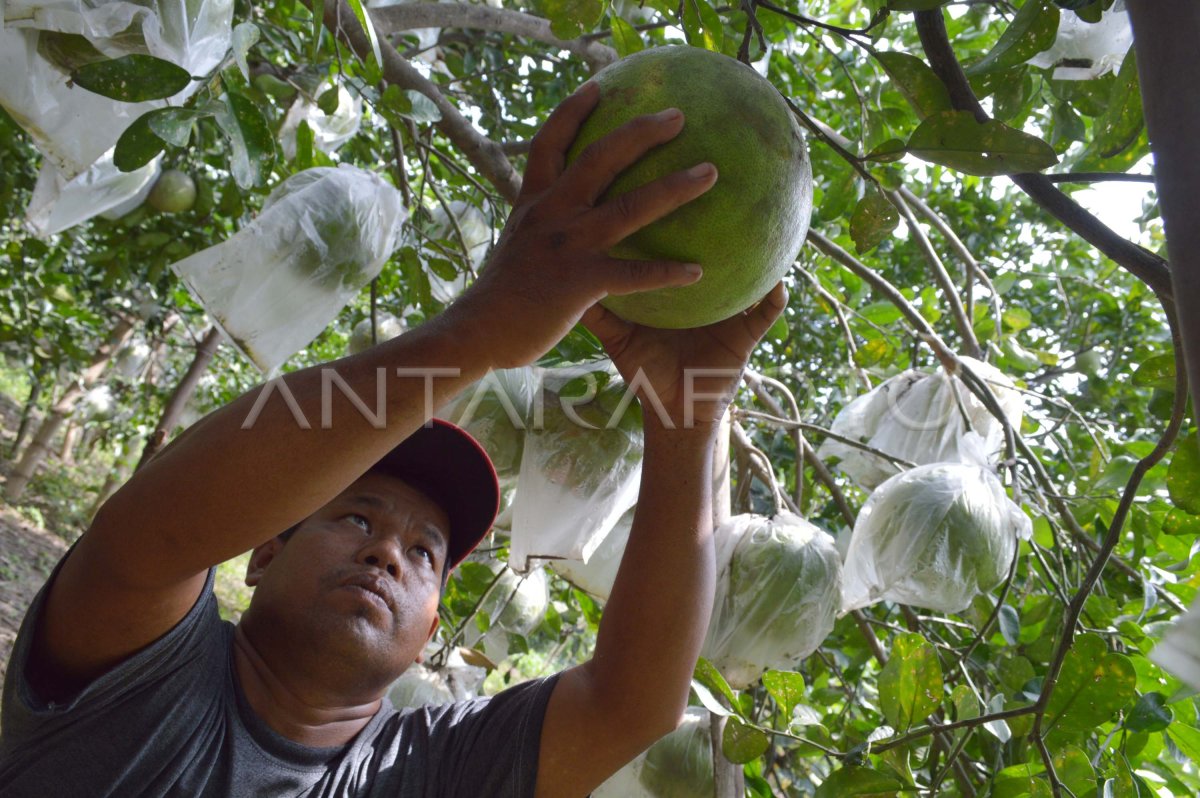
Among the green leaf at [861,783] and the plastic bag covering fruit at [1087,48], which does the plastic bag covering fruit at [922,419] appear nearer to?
the plastic bag covering fruit at [1087,48]

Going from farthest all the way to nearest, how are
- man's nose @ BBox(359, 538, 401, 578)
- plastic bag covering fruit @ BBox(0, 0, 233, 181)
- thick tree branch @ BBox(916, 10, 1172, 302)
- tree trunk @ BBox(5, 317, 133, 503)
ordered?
tree trunk @ BBox(5, 317, 133, 503) < man's nose @ BBox(359, 538, 401, 578) < plastic bag covering fruit @ BBox(0, 0, 233, 181) < thick tree branch @ BBox(916, 10, 1172, 302)

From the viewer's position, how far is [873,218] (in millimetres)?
1434

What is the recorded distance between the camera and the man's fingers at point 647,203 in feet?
3.19

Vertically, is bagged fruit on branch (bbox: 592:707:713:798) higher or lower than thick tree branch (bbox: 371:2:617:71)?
lower

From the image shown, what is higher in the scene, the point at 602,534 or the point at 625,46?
the point at 625,46

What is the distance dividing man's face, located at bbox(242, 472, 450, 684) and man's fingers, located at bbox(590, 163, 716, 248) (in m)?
0.95

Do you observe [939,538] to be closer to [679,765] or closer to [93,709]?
[679,765]

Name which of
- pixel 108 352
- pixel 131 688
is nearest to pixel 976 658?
pixel 131 688

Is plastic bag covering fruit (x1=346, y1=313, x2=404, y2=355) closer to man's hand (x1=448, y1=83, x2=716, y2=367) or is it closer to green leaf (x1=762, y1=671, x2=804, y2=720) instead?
green leaf (x1=762, y1=671, x2=804, y2=720)

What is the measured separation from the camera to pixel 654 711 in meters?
1.68

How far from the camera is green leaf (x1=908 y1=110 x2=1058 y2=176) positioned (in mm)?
1100

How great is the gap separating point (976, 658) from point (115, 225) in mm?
3756

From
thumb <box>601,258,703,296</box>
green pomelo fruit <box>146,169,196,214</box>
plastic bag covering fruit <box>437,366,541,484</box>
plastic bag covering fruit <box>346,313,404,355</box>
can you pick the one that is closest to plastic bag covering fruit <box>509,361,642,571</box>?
plastic bag covering fruit <box>437,366,541,484</box>

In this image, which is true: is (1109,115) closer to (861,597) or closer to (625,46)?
(625,46)
